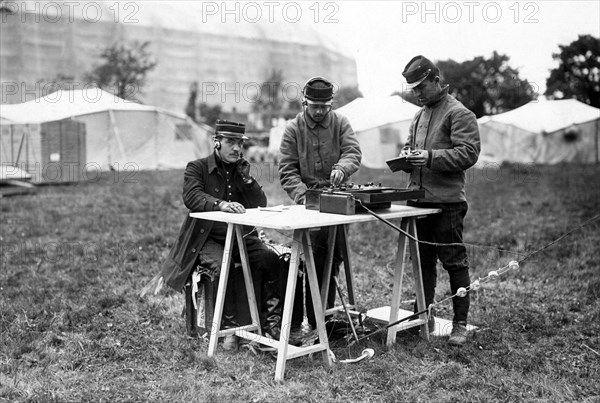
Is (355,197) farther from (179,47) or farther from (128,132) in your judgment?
(179,47)

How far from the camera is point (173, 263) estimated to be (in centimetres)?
516

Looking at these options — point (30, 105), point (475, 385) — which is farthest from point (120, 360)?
point (30, 105)

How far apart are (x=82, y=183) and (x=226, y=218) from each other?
50.4 ft

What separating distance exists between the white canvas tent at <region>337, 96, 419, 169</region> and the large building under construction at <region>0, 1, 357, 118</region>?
28.7 m

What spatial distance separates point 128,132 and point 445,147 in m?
24.0

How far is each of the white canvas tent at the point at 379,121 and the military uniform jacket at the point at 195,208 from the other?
709 cm

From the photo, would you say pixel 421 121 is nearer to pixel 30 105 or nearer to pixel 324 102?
pixel 324 102

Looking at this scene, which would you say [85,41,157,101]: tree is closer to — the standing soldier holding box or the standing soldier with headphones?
the standing soldier with headphones

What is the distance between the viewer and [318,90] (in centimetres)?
505

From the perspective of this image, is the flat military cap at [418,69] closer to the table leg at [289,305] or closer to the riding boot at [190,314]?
the table leg at [289,305]

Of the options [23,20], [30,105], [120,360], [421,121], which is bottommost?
[120,360]

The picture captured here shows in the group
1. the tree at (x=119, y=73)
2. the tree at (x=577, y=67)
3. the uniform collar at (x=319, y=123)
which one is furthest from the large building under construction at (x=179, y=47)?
the uniform collar at (x=319, y=123)

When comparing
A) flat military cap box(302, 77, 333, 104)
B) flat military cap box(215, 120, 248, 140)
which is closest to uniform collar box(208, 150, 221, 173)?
flat military cap box(215, 120, 248, 140)

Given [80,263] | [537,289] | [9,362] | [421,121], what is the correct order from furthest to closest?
1. [80,263]
2. [537,289]
3. [421,121]
4. [9,362]
